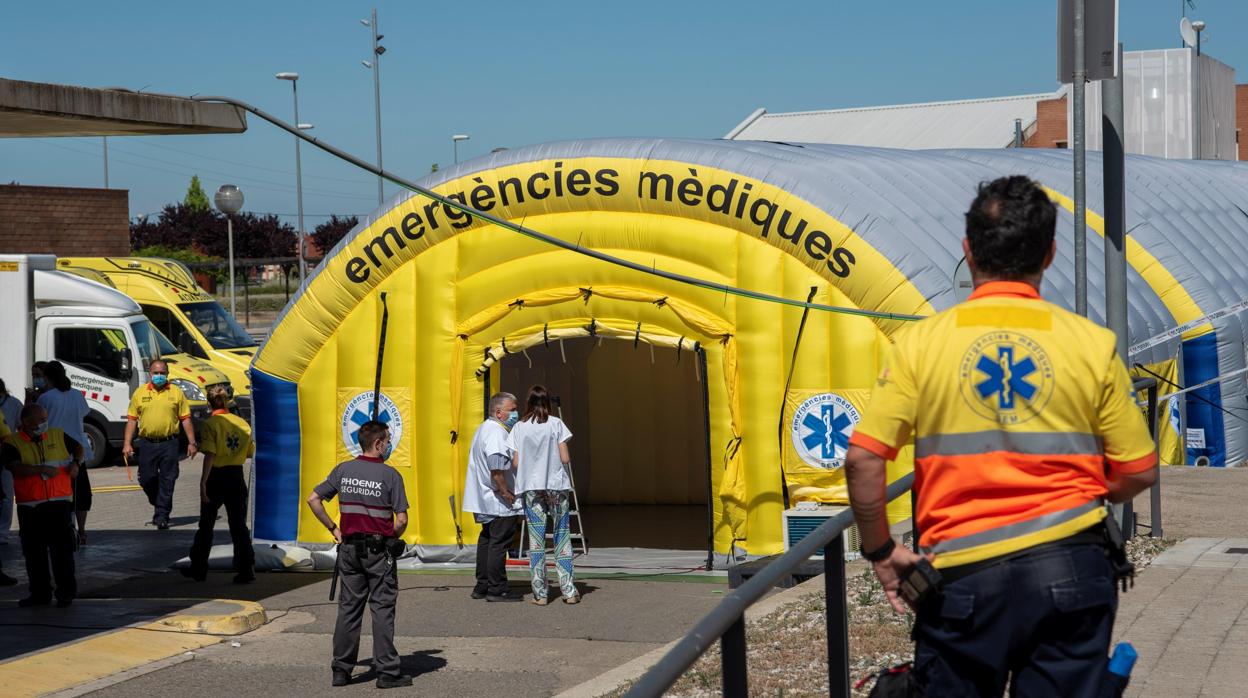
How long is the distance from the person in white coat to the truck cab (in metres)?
13.2

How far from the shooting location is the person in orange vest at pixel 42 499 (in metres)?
11.1

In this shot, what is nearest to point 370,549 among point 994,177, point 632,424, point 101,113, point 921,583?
point 101,113

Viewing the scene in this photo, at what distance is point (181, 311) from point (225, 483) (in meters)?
13.0

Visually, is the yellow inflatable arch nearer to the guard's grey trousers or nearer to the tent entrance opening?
the tent entrance opening

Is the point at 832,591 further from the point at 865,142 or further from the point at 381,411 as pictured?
the point at 865,142

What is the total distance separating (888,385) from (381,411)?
10.6 m

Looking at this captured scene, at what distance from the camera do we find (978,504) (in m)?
3.37

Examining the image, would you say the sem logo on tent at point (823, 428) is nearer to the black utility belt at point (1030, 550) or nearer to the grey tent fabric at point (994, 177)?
the grey tent fabric at point (994, 177)

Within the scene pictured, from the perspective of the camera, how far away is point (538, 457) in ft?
37.3

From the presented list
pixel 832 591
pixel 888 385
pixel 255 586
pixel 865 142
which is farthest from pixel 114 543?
pixel 865 142

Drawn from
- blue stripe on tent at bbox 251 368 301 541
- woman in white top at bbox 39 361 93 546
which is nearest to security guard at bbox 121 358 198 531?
blue stripe on tent at bbox 251 368 301 541

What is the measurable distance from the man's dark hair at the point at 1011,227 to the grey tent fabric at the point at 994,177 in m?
6.62

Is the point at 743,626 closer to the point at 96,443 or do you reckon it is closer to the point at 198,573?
the point at 198,573

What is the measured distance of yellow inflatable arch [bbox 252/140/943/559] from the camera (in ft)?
40.5
